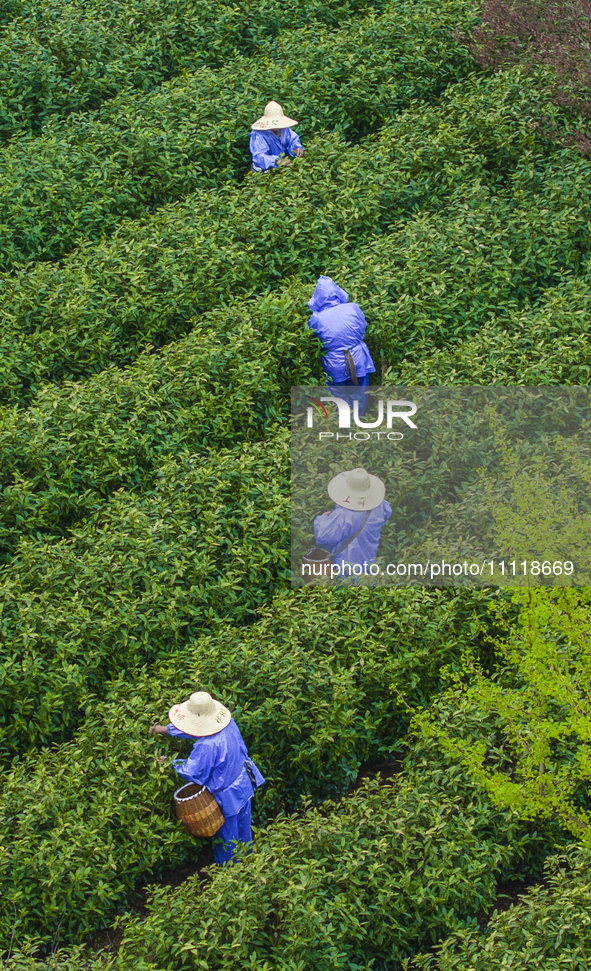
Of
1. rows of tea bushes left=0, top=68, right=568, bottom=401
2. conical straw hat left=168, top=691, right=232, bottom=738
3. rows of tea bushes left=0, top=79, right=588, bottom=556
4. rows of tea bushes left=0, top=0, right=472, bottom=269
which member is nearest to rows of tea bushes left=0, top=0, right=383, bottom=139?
rows of tea bushes left=0, top=0, right=472, bottom=269

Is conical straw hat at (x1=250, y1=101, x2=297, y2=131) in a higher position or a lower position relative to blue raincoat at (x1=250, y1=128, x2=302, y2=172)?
higher

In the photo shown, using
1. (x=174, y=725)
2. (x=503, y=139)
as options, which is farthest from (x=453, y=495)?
(x=503, y=139)

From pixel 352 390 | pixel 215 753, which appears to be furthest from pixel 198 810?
pixel 352 390

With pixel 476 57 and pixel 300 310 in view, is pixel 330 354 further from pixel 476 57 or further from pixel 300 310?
pixel 476 57

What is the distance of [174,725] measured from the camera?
6.91m

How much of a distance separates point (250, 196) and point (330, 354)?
292cm

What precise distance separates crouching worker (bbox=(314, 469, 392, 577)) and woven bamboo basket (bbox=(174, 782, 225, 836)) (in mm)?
2333

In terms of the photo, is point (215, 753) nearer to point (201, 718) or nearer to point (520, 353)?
point (201, 718)

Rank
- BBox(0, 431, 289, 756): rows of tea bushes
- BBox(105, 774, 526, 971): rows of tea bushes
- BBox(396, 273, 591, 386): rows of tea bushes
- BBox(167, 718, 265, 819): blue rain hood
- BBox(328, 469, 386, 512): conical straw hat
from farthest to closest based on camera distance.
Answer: BBox(396, 273, 591, 386): rows of tea bushes, BBox(328, 469, 386, 512): conical straw hat, BBox(0, 431, 289, 756): rows of tea bushes, BBox(167, 718, 265, 819): blue rain hood, BBox(105, 774, 526, 971): rows of tea bushes

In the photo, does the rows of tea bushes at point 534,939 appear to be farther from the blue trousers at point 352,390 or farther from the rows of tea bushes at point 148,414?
the blue trousers at point 352,390

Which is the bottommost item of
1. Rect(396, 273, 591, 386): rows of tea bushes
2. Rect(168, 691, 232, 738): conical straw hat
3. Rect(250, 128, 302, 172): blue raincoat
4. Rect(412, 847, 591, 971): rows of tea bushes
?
Rect(412, 847, 591, 971): rows of tea bushes

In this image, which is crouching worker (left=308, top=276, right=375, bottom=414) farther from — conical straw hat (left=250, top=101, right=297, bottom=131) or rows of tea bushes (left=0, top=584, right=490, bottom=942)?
conical straw hat (left=250, top=101, right=297, bottom=131)

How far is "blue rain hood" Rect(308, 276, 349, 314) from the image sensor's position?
10.3 m

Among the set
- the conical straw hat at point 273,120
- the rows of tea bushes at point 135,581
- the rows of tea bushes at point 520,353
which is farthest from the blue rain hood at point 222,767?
the conical straw hat at point 273,120
